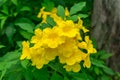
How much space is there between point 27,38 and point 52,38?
0.43 m

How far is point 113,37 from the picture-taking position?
2.92 meters

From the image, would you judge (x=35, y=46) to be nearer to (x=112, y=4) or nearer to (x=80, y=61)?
(x=80, y=61)

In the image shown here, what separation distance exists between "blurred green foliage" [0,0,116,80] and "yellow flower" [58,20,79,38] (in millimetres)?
152

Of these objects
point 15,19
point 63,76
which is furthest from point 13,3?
point 63,76

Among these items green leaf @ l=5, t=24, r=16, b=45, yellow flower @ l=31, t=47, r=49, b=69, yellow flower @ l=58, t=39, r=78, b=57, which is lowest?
green leaf @ l=5, t=24, r=16, b=45

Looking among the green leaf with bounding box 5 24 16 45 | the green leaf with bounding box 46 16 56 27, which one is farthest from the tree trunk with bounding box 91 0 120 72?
the green leaf with bounding box 46 16 56 27

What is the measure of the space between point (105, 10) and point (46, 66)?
3.01ft

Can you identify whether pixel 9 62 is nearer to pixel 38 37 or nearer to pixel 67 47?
pixel 38 37

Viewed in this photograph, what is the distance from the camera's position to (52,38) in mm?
2037

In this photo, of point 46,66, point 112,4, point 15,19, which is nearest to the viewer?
point 46,66

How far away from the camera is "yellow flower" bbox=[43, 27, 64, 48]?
2.01m

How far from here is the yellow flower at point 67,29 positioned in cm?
203

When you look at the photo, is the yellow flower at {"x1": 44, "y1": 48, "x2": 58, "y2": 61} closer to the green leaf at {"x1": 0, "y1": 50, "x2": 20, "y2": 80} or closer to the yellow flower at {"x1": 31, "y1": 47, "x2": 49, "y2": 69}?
the yellow flower at {"x1": 31, "y1": 47, "x2": 49, "y2": 69}

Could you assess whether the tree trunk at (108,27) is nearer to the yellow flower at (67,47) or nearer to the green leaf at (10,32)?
the green leaf at (10,32)
